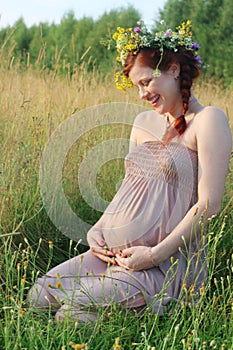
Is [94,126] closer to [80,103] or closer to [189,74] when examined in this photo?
[80,103]

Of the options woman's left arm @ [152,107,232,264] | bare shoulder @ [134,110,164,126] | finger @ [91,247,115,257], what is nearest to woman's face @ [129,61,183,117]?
bare shoulder @ [134,110,164,126]

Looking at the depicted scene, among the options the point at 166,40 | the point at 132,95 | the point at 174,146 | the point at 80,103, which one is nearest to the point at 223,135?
the point at 174,146

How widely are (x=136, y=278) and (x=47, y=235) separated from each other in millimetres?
1033

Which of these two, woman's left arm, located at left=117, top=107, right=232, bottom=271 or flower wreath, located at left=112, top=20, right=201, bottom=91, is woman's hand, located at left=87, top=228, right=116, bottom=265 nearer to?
woman's left arm, located at left=117, top=107, right=232, bottom=271

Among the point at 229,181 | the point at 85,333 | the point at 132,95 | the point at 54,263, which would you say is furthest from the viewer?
the point at 132,95

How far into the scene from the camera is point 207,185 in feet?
7.90

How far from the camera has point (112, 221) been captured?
2.61 m

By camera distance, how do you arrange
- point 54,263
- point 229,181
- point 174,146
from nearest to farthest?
point 174,146 < point 54,263 < point 229,181

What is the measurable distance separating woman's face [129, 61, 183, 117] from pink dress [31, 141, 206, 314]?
19 centimetres

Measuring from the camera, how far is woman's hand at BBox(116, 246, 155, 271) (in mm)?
2400

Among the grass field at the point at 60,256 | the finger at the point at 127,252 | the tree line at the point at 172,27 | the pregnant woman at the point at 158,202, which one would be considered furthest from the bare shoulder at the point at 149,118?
the tree line at the point at 172,27

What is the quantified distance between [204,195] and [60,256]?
115 centimetres

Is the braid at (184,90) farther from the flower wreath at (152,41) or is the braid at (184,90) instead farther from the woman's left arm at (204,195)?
the woman's left arm at (204,195)

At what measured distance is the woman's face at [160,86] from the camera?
2617mm
